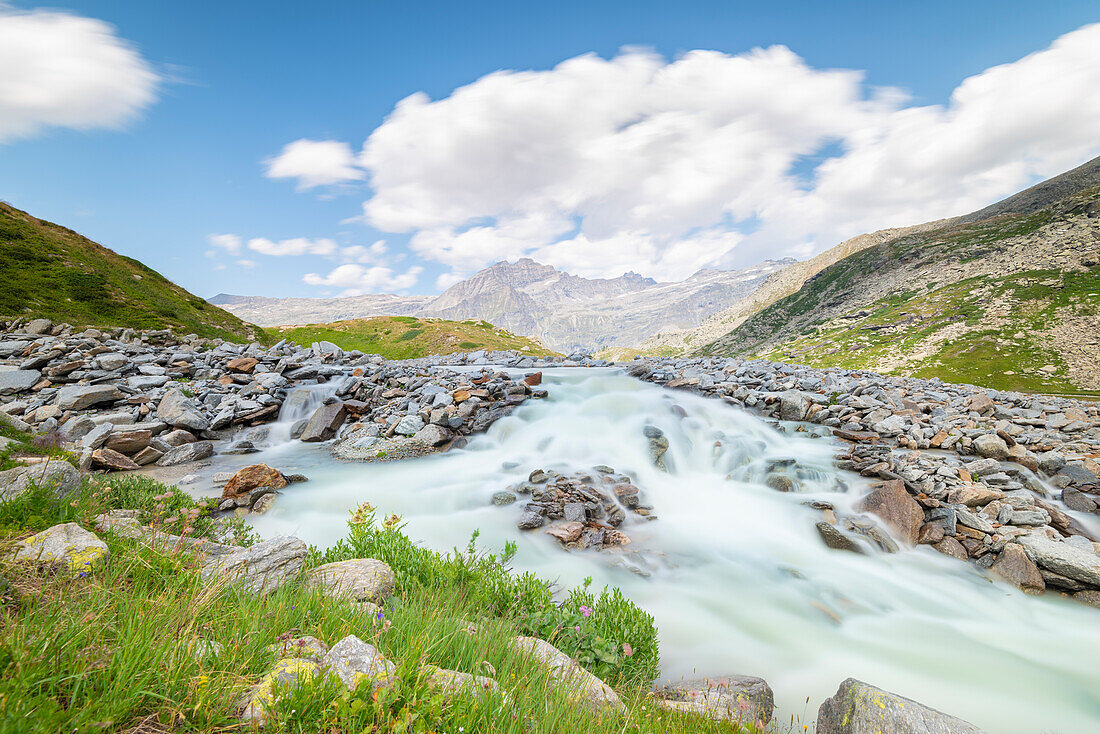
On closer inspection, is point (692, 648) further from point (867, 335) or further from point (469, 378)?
point (867, 335)

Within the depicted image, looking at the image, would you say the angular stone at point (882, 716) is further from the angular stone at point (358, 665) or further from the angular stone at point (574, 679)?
the angular stone at point (358, 665)

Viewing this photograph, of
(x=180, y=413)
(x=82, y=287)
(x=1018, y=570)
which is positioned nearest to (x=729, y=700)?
(x=1018, y=570)

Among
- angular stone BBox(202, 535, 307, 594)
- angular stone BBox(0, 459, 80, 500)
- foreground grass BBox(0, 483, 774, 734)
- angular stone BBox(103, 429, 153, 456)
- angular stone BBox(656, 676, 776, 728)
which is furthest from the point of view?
angular stone BBox(103, 429, 153, 456)

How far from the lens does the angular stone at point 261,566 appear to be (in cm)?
405

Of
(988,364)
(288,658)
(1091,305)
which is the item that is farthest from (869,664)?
(1091,305)

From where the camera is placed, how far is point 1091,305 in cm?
6103

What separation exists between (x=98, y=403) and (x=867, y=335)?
10578cm

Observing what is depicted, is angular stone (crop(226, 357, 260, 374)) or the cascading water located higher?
angular stone (crop(226, 357, 260, 374))

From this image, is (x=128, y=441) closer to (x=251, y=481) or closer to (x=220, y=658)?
(x=251, y=481)

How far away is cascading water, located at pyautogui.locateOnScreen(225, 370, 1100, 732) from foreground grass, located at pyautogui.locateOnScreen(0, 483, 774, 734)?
13.8 feet

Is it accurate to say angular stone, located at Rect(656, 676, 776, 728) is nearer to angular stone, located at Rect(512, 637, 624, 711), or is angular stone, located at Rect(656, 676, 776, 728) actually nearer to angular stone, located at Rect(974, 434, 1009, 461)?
angular stone, located at Rect(512, 637, 624, 711)

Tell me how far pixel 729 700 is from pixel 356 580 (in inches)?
174

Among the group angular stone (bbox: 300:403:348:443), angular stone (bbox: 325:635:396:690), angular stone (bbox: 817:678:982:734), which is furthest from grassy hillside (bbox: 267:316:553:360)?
angular stone (bbox: 817:678:982:734)

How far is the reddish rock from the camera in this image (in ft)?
36.1
